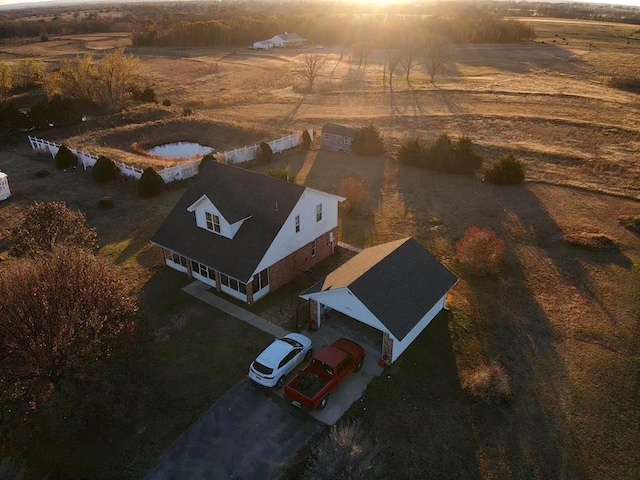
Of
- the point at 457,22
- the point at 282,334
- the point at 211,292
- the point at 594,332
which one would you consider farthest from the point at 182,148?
the point at 457,22

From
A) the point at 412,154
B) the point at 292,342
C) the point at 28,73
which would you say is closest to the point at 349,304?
the point at 292,342

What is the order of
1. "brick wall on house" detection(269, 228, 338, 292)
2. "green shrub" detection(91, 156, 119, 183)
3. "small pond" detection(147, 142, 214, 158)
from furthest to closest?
"small pond" detection(147, 142, 214, 158) < "green shrub" detection(91, 156, 119, 183) < "brick wall on house" detection(269, 228, 338, 292)

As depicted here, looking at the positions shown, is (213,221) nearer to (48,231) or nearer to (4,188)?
(48,231)

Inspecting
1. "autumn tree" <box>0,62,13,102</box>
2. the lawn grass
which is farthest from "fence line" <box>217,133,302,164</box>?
"autumn tree" <box>0,62,13,102</box>

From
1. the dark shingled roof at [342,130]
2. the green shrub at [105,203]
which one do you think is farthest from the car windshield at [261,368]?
the dark shingled roof at [342,130]

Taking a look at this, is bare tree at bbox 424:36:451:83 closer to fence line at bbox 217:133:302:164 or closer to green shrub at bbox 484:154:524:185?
fence line at bbox 217:133:302:164

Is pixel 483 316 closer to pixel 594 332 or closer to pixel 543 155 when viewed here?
pixel 594 332
